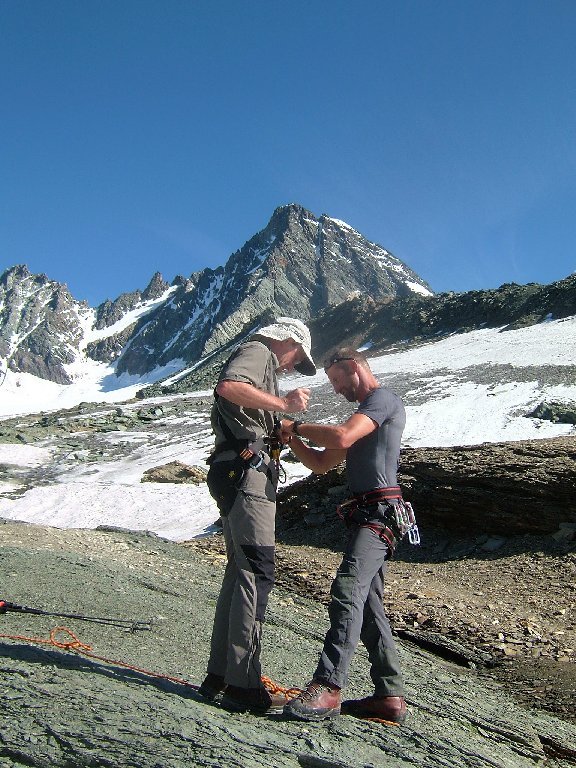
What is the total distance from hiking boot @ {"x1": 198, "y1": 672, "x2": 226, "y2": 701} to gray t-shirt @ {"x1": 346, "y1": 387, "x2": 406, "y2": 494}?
1501 millimetres

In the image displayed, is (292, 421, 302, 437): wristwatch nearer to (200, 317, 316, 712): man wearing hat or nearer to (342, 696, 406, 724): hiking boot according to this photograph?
(200, 317, 316, 712): man wearing hat

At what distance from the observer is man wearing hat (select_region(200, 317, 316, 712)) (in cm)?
367

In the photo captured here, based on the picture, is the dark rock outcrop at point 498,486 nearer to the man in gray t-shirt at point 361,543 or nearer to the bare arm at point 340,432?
the man in gray t-shirt at point 361,543

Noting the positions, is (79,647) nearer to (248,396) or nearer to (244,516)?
(244,516)

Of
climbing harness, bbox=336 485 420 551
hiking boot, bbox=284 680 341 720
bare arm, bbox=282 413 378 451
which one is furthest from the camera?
climbing harness, bbox=336 485 420 551

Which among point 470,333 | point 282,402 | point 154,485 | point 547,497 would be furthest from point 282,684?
point 470,333

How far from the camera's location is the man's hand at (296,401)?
13.3 feet

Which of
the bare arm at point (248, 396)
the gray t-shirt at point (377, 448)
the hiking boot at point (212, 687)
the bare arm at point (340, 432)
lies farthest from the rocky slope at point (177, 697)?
the bare arm at point (248, 396)

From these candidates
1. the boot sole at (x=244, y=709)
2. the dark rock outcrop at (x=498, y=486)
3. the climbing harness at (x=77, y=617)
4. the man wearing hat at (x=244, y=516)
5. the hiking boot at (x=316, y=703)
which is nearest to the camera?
the hiking boot at (x=316, y=703)

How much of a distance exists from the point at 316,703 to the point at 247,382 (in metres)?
2.00

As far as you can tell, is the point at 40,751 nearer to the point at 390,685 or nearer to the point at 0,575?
the point at 390,685

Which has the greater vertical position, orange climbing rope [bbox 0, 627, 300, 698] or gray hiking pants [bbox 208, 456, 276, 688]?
gray hiking pants [bbox 208, 456, 276, 688]

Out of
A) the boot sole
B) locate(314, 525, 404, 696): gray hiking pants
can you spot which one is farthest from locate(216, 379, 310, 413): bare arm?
the boot sole

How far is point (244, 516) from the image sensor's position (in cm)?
386
